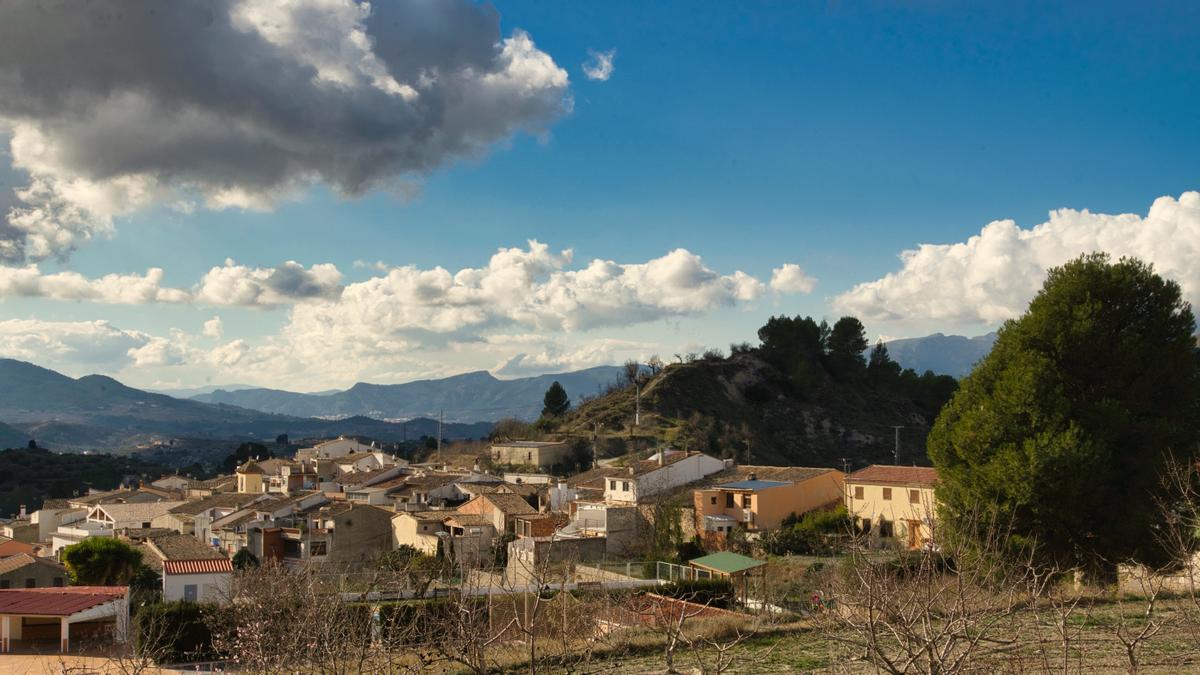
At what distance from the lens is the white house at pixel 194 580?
91.9 ft

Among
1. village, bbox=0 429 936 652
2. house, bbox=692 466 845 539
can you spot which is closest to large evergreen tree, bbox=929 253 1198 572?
village, bbox=0 429 936 652

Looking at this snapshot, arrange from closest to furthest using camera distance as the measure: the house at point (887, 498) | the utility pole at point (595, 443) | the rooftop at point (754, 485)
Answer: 1. the house at point (887, 498)
2. the rooftop at point (754, 485)
3. the utility pole at point (595, 443)

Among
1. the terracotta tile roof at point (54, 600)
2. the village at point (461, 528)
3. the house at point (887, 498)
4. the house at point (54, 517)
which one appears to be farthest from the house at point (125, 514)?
the house at point (887, 498)

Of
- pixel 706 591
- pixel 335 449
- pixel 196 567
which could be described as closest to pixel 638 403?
pixel 335 449

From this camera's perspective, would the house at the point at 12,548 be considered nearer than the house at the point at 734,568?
No

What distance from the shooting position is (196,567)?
28969 mm

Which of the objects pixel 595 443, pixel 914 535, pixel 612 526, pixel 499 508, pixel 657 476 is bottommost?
pixel 914 535

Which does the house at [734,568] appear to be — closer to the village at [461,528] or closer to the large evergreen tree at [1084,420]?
the village at [461,528]

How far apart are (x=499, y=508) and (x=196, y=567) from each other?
38.6 ft

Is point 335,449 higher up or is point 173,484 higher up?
point 335,449

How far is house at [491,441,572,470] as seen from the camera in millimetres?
56906

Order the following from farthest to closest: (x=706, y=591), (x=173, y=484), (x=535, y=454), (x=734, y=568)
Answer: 1. (x=173, y=484)
2. (x=535, y=454)
3. (x=734, y=568)
4. (x=706, y=591)

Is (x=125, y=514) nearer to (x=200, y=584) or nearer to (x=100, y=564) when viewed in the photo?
(x=100, y=564)

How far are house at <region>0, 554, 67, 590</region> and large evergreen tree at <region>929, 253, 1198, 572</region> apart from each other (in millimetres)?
31423
